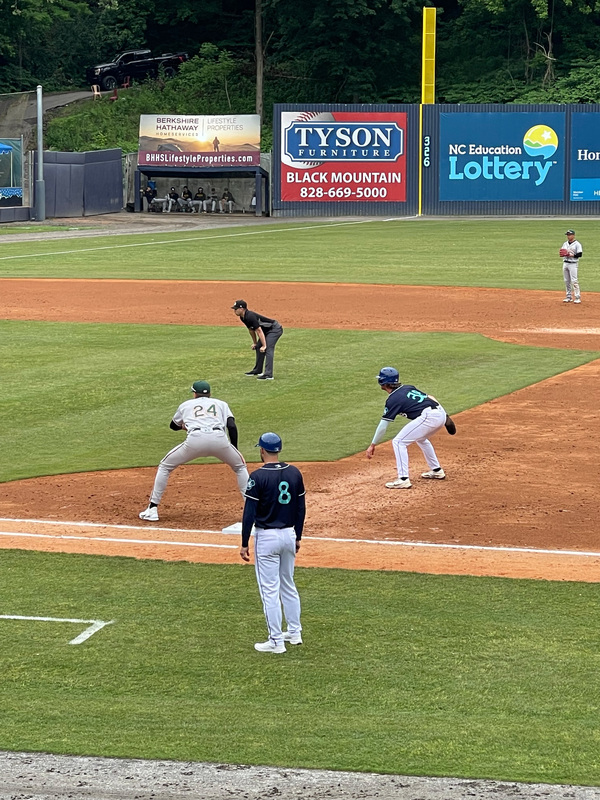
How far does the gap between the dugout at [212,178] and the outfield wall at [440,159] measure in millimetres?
1528

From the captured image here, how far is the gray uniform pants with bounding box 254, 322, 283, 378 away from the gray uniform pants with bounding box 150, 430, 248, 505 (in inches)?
A: 310

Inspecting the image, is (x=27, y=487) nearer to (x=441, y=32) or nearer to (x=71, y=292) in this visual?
(x=71, y=292)

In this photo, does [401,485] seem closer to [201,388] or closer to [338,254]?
[201,388]

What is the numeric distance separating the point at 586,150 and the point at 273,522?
173 ft

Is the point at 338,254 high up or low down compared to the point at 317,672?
up

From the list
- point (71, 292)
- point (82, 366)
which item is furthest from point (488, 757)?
point (71, 292)

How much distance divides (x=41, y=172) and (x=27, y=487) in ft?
146

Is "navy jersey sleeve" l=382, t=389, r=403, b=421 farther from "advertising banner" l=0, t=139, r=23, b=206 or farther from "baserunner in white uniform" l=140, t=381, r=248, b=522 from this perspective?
"advertising banner" l=0, t=139, r=23, b=206

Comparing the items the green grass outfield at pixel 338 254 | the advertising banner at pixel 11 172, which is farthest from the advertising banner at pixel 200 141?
the advertising banner at pixel 11 172

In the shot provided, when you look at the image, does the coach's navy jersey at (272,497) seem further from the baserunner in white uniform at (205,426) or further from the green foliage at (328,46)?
the green foliage at (328,46)

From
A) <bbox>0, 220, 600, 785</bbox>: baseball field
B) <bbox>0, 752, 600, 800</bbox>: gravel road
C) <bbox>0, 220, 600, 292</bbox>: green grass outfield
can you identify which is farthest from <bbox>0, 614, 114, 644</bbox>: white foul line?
<bbox>0, 220, 600, 292</bbox>: green grass outfield

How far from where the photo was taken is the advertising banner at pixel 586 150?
58875 millimetres

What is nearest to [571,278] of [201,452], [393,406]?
[393,406]

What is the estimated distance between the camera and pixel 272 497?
980cm
